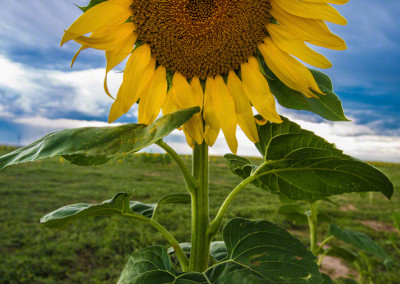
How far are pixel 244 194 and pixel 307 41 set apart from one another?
214 inches

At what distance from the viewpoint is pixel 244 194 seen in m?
6.20

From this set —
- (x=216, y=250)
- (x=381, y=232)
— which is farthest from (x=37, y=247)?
(x=381, y=232)

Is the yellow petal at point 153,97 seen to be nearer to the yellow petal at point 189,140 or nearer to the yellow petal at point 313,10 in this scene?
the yellow petal at point 189,140

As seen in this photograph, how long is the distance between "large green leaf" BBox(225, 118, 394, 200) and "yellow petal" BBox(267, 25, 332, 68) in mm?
184

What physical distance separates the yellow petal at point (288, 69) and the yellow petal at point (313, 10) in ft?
0.34

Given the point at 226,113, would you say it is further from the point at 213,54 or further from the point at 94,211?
the point at 94,211

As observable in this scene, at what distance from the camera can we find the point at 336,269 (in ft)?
11.0

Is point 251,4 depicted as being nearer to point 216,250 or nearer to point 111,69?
point 111,69

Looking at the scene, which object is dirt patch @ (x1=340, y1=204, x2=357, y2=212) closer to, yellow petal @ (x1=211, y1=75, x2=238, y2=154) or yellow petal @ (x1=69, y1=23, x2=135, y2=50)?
yellow petal @ (x1=211, y1=75, x2=238, y2=154)

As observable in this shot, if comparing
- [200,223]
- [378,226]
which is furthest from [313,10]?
[378,226]

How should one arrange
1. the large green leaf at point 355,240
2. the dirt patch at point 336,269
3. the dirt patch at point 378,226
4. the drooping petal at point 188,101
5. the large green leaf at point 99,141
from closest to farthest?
1. the large green leaf at point 99,141
2. the drooping petal at point 188,101
3. the large green leaf at point 355,240
4. the dirt patch at point 336,269
5. the dirt patch at point 378,226

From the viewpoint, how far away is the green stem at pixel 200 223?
854 millimetres

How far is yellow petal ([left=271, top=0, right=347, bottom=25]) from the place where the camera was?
0.86 meters

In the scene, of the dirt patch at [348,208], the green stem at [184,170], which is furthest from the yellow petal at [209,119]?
the dirt patch at [348,208]
